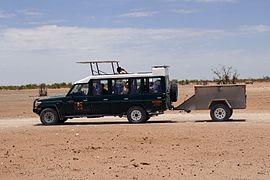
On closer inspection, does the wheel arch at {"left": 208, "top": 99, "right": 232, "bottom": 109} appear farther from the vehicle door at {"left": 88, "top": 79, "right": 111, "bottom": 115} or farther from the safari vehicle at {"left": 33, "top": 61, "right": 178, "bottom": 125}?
the vehicle door at {"left": 88, "top": 79, "right": 111, "bottom": 115}

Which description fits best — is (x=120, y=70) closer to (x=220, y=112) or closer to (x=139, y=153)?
(x=220, y=112)

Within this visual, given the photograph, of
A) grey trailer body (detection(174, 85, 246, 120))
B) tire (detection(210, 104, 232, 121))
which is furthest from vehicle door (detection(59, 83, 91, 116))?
tire (detection(210, 104, 232, 121))

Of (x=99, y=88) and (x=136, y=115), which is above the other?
(x=99, y=88)

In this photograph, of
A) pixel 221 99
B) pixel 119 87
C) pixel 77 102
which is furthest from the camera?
pixel 77 102

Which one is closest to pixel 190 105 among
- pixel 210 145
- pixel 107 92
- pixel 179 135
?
pixel 107 92

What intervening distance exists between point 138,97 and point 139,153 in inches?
391

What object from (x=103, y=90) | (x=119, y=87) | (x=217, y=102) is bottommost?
(x=217, y=102)

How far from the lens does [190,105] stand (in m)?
25.7

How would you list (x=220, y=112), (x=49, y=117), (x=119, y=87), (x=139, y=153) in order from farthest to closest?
1. (x=49, y=117)
2. (x=119, y=87)
3. (x=220, y=112)
4. (x=139, y=153)

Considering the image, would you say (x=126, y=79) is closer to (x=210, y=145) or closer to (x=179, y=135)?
(x=179, y=135)

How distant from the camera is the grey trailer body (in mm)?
25141

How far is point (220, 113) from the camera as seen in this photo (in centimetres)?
2519

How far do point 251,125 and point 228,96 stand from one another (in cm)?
346

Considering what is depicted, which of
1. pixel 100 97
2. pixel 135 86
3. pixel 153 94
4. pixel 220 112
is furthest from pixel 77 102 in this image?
pixel 220 112
